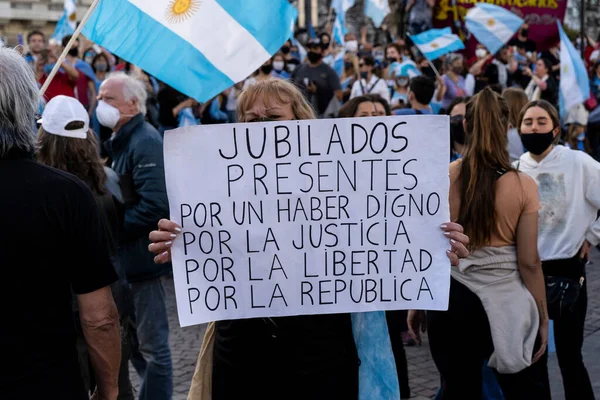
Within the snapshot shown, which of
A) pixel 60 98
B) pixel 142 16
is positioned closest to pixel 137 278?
pixel 60 98

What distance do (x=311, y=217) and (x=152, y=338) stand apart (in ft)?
7.25

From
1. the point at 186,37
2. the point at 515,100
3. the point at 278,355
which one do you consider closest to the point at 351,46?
the point at 515,100

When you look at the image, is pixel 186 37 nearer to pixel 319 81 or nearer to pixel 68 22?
pixel 319 81

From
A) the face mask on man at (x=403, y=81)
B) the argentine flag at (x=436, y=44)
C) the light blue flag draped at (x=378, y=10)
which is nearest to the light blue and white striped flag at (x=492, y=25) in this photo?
the argentine flag at (x=436, y=44)

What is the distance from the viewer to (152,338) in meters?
4.85

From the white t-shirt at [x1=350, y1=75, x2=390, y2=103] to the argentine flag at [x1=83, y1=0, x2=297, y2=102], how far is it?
804 cm

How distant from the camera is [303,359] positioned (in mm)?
2895

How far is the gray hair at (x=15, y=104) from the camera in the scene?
2.39 metres

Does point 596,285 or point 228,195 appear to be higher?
point 228,195

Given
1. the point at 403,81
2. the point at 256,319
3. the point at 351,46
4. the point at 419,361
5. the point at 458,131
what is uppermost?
the point at 351,46

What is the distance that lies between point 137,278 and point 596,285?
5151 millimetres

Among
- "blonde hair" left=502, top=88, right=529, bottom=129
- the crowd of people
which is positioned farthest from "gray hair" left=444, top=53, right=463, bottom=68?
"blonde hair" left=502, top=88, right=529, bottom=129

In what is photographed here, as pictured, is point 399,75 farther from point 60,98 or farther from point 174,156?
point 174,156

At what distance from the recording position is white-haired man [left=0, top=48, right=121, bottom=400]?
2.32 meters
